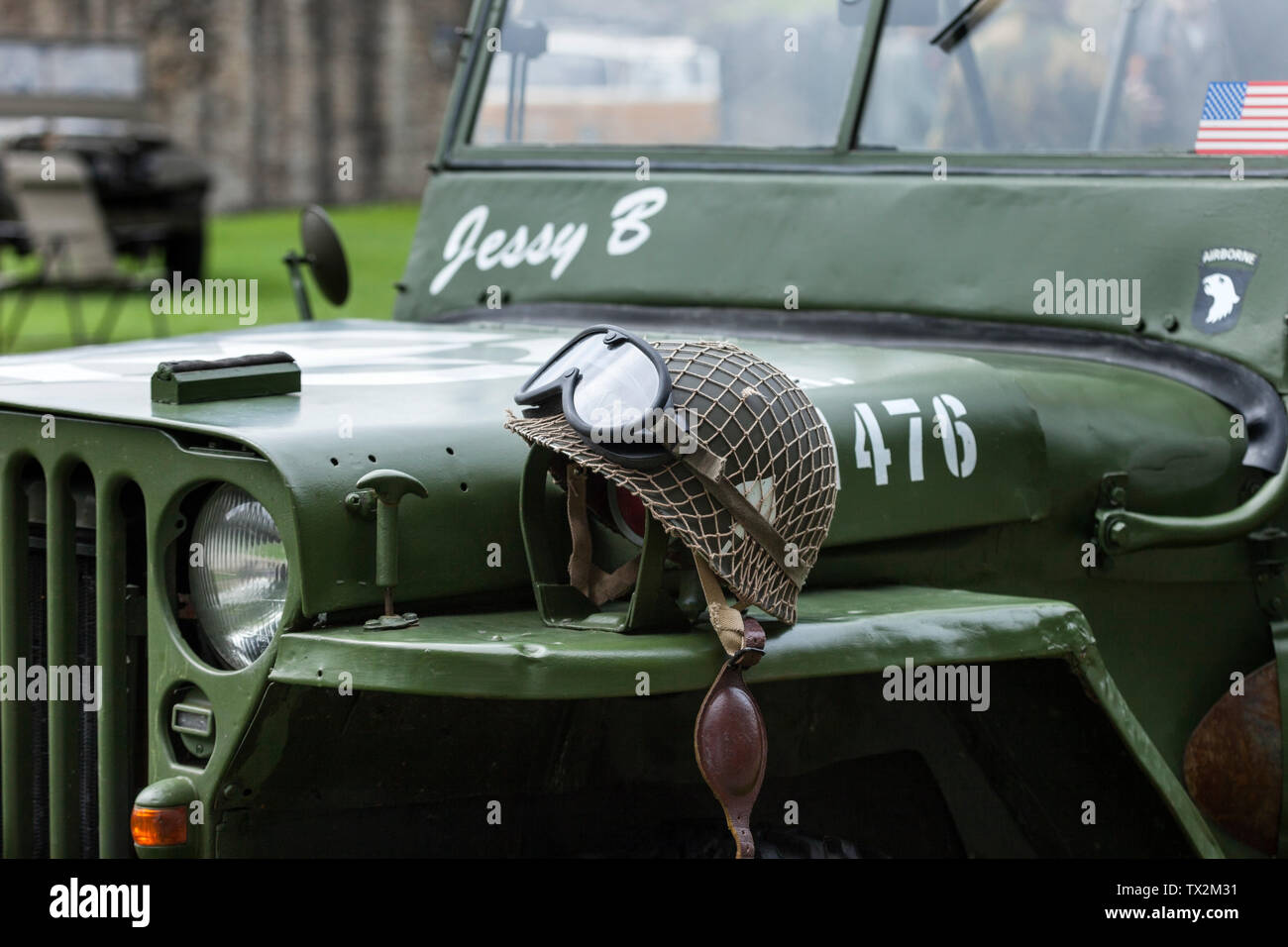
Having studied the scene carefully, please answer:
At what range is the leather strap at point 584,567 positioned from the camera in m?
2.44

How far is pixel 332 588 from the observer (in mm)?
2311

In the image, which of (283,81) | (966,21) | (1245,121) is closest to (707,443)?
(1245,121)

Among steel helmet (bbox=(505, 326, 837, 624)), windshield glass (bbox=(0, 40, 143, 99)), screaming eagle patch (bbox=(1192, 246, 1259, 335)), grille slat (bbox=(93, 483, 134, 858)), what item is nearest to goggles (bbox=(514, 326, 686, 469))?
steel helmet (bbox=(505, 326, 837, 624))

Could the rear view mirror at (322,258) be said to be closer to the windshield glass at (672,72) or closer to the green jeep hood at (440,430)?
the windshield glass at (672,72)

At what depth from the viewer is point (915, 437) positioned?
2.77m

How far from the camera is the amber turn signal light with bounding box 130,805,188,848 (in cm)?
240

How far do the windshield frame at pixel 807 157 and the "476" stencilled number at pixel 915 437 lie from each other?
2.42 feet

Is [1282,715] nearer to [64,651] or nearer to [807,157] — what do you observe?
[807,157]

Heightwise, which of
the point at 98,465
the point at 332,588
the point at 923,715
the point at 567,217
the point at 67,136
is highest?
the point at 67,136

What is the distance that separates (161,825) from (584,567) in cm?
62
